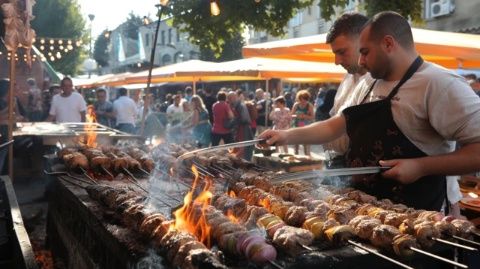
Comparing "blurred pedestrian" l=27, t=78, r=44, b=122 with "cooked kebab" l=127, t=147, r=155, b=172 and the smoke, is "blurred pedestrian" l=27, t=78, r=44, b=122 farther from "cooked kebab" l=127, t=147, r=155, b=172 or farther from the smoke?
the smoke

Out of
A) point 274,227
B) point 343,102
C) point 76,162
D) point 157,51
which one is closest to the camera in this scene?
point 274,227

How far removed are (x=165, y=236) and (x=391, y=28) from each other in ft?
6.52

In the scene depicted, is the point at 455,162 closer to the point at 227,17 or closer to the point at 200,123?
the point at 227,17

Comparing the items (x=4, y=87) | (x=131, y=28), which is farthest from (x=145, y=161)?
(x=131, y=28)

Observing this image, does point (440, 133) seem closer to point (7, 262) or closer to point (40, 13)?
point (7, 262)

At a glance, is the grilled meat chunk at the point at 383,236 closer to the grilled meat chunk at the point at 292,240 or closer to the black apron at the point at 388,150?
the grilled meat chunk at the point at 292,240

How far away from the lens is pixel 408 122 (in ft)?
9.72

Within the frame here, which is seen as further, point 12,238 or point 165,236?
point 12,238

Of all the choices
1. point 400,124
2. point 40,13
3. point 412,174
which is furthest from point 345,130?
point 40,13

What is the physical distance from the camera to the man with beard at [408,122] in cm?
272

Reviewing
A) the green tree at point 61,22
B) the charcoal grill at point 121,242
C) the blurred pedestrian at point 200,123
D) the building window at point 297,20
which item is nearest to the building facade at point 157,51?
the green tree at point 61,22

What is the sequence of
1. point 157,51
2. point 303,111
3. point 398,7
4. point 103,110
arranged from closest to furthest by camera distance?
point 398,7
point 303,111
point 103,110
point 157,51

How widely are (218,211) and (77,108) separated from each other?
9.28 meters

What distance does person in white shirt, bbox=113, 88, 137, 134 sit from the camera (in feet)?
43.8
